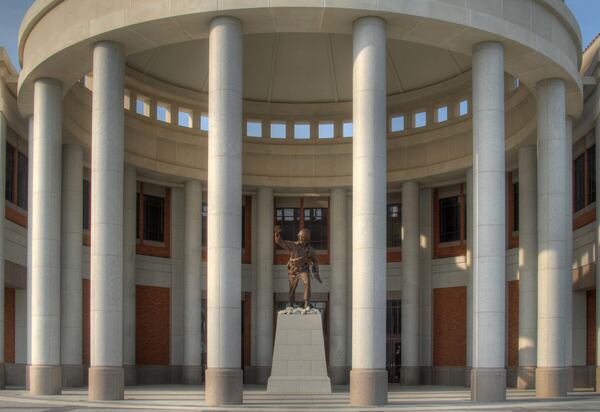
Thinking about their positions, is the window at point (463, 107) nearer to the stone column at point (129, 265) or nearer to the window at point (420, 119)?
the window at point (420, 119)

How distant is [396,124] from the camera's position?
5253cm

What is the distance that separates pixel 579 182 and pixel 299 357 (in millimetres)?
18393

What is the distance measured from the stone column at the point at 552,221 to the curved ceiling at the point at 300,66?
983 cm

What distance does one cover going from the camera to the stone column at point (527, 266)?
44.5 m

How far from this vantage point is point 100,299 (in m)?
32.1

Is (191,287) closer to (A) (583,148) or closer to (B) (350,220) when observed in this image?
(B) (350,220)

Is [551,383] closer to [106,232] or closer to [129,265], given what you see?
[106,232]

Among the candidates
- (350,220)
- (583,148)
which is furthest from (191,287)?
(583,148)

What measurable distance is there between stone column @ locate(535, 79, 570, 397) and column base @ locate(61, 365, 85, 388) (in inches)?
854

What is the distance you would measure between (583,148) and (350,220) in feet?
46.7

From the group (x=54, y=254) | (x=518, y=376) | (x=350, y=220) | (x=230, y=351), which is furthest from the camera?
(x=350, y=220)

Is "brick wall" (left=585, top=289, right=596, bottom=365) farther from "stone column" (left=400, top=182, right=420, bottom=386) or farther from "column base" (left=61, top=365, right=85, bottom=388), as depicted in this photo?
"column base" (left=61, top=365, right=85, bottom=388)

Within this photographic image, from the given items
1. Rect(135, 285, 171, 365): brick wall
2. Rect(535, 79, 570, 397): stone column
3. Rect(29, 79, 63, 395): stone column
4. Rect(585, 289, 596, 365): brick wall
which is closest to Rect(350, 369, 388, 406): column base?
Rect(535, 79, 570, 397): stone column

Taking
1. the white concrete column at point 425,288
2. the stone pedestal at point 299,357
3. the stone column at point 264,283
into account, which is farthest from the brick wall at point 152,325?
the stone pedestal at point 299,357
